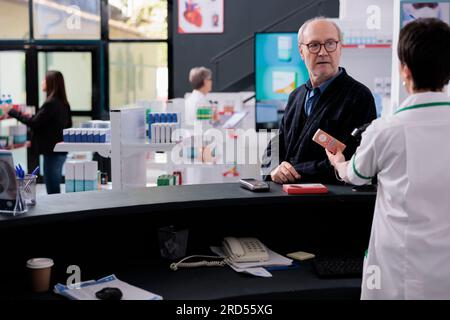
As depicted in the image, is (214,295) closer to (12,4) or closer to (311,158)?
(311,158)

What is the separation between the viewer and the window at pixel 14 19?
9977 mm

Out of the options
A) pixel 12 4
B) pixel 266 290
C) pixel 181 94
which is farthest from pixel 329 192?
pixel 12 4

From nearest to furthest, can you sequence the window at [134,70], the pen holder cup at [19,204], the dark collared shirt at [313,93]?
the pen holder cup at [19,204] < the dark collared shirt at [313,93] < the window at [134,70]

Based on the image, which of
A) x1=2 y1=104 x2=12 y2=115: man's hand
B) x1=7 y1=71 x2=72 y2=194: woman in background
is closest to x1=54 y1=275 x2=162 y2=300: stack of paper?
x1=7 y1=71 x2=72 y2=194: woman in background

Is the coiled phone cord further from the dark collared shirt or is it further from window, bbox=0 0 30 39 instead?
window, bbox=0 0 30 39

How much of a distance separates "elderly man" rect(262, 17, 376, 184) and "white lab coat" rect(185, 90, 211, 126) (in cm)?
433

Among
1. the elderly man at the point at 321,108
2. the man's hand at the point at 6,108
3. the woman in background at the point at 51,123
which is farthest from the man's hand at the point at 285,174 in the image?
the man's hand at the point at 6,108

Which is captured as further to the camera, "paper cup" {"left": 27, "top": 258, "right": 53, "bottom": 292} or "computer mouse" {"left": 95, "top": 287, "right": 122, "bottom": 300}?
"paper cup" {"left": 27, "top": 258, "right": 53, "bottom": 292}

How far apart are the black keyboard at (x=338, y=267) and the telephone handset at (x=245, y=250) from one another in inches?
9.0

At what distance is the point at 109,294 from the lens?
6.97 feet

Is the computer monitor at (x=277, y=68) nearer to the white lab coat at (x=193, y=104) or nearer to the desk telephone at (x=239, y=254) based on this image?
the white lab coat at (x=193, y=104)

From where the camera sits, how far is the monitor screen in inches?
327

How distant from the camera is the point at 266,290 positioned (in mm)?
2332

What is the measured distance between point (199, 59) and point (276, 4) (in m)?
1.53
